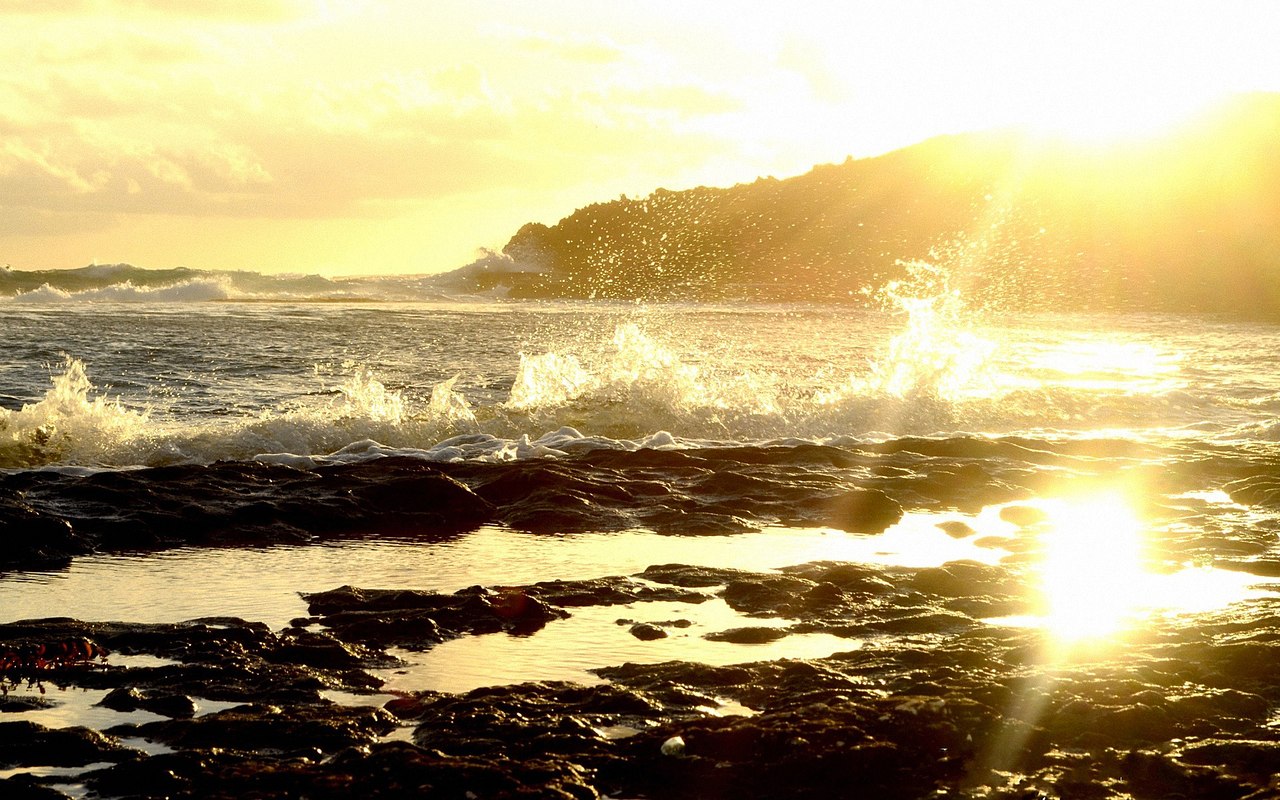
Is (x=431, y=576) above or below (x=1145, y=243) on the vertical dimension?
below

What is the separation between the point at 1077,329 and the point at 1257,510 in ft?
89.3

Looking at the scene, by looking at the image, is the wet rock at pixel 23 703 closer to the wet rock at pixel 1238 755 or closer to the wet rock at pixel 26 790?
the wet rock at pixel 26 790

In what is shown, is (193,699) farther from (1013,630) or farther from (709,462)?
(709,462)

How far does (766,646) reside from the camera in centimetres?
620

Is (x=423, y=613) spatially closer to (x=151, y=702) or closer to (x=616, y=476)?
(x=151, y=702)

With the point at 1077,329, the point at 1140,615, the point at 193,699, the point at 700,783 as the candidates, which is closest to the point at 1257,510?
the point at 1140,615

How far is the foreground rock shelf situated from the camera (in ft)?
14.4

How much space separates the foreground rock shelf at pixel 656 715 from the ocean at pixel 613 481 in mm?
290

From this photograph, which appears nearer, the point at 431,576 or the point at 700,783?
the point at 700,783

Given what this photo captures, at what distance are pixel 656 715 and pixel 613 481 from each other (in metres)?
6.02

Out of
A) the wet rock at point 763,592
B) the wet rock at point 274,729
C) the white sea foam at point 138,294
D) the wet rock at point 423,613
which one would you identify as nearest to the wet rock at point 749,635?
the wet rock at point 763,592

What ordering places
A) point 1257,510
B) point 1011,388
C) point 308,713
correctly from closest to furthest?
point 308,713 < point 1257,510 < point 1011,388

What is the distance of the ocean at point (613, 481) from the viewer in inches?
281

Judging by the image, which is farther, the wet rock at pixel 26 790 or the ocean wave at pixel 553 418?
the ocean wave at pixel 553 418
